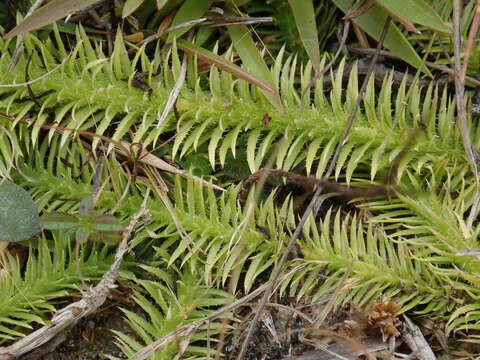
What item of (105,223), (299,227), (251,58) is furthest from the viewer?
(251,58)

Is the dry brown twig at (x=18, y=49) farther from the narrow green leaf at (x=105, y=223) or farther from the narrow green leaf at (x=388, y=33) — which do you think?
the narrow green leaf at (x=388, y=33)

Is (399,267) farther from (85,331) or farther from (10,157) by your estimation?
(10,157)

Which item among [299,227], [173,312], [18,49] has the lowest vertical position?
[173,312]

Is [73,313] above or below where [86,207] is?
below

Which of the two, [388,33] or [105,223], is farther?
[388,33]

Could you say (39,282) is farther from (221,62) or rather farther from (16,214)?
(221,62)

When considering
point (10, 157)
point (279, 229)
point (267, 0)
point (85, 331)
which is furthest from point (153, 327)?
point (267, 0)

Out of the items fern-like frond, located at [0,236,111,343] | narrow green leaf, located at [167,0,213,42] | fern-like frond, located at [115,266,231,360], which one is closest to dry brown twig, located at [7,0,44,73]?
narrow green leaf, located at [167,0,213,42]

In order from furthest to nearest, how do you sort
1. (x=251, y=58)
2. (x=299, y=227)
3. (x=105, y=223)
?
(x=251, y=58) < (x=105, y=223) < (x=299, y=227)

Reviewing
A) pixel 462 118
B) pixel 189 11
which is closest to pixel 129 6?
pixel 189 11
